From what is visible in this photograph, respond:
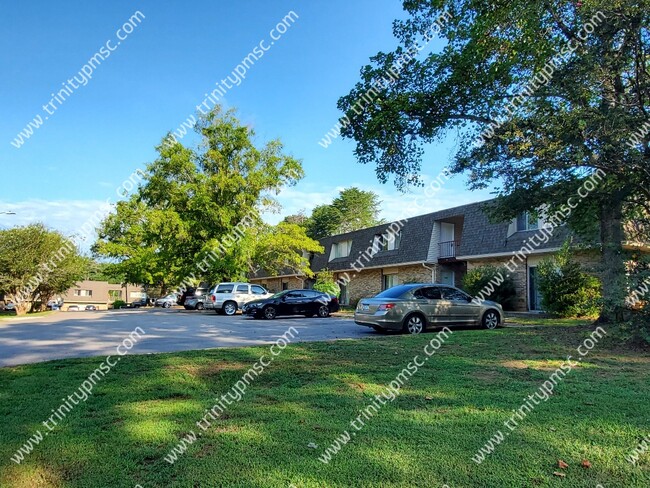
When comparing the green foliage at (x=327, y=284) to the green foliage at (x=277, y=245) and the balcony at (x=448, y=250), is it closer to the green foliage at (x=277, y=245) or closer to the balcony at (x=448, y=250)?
the green foliage at (x=277, y=245)

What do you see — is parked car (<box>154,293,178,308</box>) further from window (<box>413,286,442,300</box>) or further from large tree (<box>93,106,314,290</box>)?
window (<box>413,286,442,300</box>)

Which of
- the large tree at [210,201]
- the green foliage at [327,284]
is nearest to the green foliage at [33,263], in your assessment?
the large tree at [210,201]

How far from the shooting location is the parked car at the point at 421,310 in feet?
41.4

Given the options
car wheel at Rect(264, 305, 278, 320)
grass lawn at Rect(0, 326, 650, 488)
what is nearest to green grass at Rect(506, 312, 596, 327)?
grass lawn at Rect(0, 326, 650, 488)

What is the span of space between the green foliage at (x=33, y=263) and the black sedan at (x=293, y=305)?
21359 millimetres

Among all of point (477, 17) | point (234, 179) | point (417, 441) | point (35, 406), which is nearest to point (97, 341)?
Answer: point (35, 406)

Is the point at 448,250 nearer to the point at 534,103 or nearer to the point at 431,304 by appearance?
the point at 431,304

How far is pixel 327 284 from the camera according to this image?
28500 mm

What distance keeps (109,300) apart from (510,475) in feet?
281

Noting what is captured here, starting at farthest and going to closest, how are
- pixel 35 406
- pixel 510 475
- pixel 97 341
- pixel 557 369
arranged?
pixel 97 341, pixel 557 369, pixel 35 406, pixel 510 475

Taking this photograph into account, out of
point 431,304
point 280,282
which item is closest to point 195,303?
point 280,282

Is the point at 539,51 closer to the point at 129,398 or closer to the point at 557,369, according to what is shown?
the point at 557,369

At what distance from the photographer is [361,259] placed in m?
30.5

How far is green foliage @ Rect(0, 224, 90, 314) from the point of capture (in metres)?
32.3
